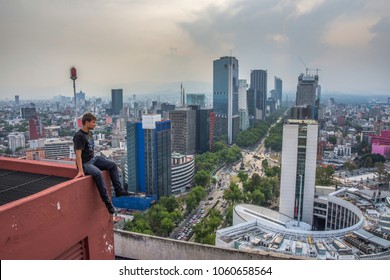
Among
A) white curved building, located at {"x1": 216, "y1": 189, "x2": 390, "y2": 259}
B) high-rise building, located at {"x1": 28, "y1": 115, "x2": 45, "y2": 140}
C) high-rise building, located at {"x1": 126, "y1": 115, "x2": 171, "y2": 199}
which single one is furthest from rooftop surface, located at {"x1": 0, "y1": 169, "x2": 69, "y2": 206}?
high-rise building, located at {"x1": 28, "y1": 115, "x2": 45, "y2": 140}

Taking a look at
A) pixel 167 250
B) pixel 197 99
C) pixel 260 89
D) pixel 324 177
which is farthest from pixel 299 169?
pixel 260 89

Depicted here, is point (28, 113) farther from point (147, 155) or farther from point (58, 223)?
point (58, 223)

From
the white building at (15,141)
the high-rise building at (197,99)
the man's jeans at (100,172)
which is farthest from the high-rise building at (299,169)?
the high-rise building at (197,99)

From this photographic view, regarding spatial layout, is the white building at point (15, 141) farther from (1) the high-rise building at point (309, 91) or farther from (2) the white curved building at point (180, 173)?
(1) the high-rise building at point (309, 91)

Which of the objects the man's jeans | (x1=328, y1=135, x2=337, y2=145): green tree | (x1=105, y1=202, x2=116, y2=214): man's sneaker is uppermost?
the man's jeans

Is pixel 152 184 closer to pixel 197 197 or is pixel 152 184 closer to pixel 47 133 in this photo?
pixel 197 197

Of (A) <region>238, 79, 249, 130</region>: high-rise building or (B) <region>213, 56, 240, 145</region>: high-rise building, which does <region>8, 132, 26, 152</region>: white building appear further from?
(A) <region>238, 79, 249, 130</region>: high-rise building

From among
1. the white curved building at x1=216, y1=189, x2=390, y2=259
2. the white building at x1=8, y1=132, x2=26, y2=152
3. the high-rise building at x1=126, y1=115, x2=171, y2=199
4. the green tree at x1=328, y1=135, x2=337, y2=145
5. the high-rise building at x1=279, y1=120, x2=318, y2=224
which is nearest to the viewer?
the white curved building at x1=216, y1=189, x2=390, y2=259
